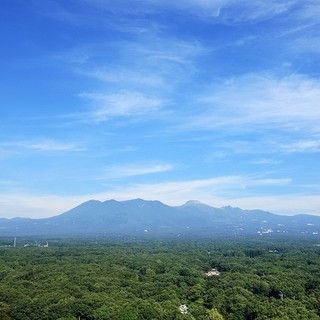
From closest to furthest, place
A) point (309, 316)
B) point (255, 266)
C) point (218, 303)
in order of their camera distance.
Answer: point (309, 316) < point (218, 303) < point (255, 266)

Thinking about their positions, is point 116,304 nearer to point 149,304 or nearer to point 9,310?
point 149,304

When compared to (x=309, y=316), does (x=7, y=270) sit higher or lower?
higher

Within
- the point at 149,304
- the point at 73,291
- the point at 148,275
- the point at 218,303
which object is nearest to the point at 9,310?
the point at 73,291

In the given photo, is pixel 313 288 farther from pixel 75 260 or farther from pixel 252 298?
pixel 75 260

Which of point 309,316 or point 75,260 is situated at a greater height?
point 75,260

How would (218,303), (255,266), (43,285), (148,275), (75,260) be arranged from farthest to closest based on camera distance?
(75,260), (255,266), (148,275), (43,285), (218,303)

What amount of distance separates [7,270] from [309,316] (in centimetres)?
3053

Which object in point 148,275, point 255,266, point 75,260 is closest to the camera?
point 148,275

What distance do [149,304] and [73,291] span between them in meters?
7.18

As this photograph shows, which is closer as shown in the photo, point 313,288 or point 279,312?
point 279,312

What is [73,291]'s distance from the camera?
3512cm

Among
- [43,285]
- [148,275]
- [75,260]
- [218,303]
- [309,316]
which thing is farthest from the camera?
[75,260]

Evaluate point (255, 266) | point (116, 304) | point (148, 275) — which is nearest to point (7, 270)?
point (148, 275)

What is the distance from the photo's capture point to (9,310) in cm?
3108
